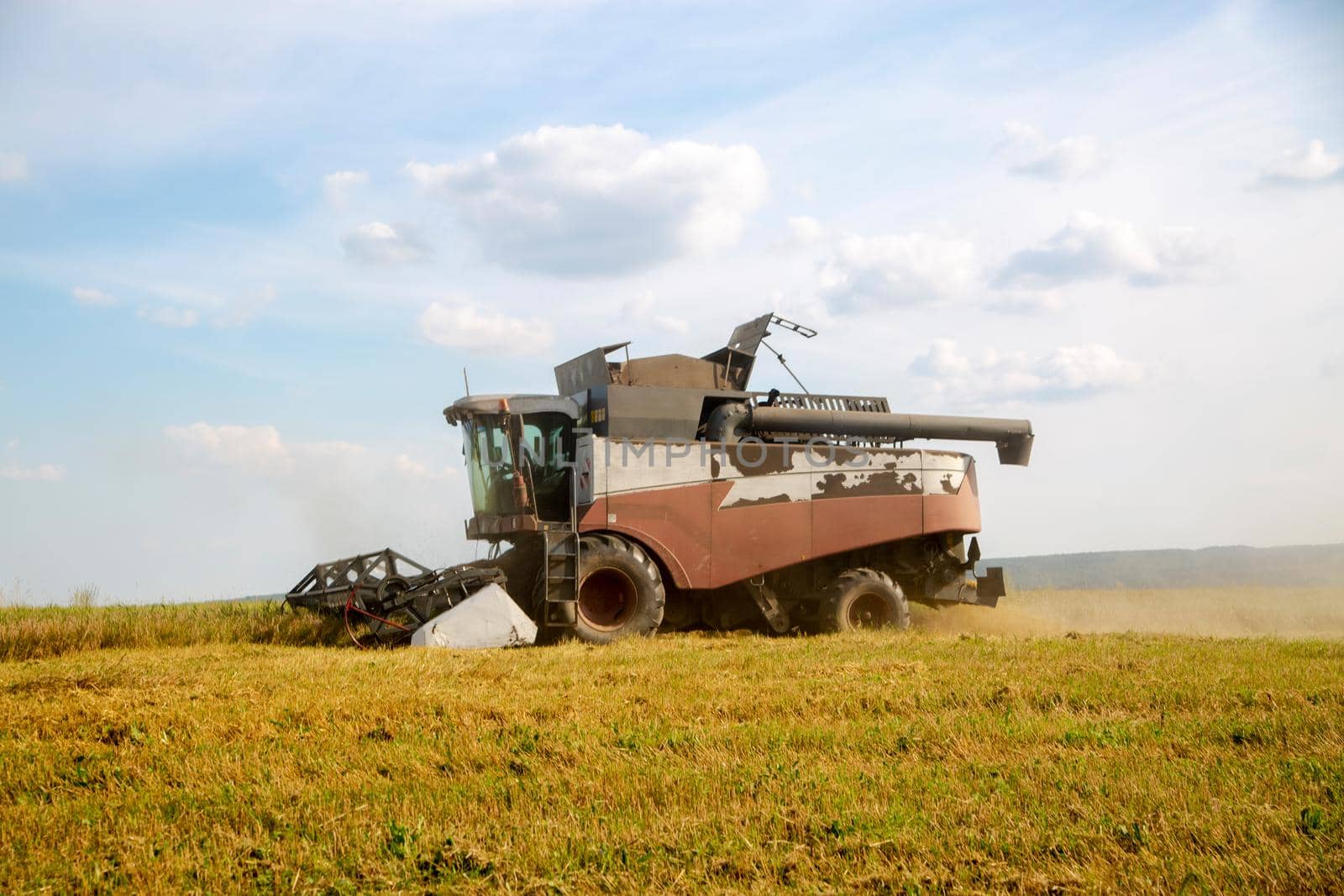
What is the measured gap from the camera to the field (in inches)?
155

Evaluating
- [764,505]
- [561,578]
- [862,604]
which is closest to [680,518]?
[764,505]

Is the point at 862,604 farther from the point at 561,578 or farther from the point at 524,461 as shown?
the point at 524,461

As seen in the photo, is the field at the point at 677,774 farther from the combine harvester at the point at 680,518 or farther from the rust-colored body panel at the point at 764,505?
the rust-colored body panel at the point at 764,505

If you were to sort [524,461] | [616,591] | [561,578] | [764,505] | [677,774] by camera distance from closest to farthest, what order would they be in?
[677,774]
[561,578]
[616,591]
[524,461]
[764,505]

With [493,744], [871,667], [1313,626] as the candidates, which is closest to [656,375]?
[871,667]

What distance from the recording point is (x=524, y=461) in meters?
12.7

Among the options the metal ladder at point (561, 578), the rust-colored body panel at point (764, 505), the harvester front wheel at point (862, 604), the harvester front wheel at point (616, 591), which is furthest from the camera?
the harvester front wheel at point (862, 604)

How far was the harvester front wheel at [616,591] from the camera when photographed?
473 inches

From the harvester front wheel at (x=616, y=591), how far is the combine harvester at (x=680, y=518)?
0.02 meters

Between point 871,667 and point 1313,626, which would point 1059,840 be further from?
point 1313,626

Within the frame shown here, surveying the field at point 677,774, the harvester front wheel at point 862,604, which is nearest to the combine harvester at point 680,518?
the harvester front wheel at point 862,604

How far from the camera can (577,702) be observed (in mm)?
7125

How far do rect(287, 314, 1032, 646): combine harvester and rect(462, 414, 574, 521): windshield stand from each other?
2 centimetres

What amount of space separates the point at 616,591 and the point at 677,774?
24.3 ft
